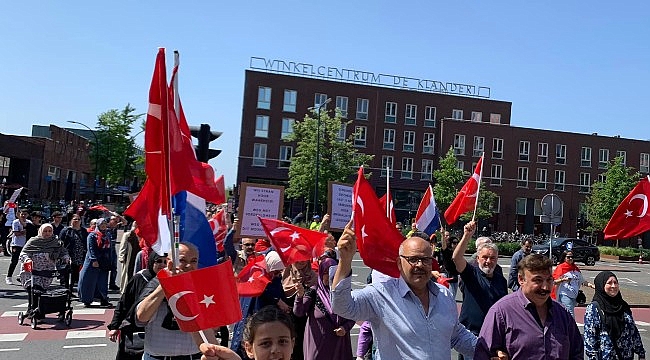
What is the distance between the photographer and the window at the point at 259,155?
5728cm

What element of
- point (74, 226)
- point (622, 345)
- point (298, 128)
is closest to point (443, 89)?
point (298, 128)

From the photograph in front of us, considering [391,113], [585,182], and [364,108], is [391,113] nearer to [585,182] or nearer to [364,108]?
[364,108]

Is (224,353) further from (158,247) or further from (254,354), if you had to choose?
(158,247)

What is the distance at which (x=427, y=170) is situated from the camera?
61.4 meters

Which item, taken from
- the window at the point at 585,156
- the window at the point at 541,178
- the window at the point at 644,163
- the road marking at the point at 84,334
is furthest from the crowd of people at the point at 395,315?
the window at the point at 644,163

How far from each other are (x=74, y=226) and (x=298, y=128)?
3551cm

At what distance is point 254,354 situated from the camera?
9.58 feet

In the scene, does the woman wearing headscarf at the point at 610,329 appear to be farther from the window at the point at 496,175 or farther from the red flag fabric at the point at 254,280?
the window at the point at 496,175

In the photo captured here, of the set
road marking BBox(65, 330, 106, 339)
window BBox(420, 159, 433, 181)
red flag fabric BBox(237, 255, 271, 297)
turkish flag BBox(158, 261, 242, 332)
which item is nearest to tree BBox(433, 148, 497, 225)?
window BBox(420, 159, 433, 181)

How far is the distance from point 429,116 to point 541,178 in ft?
45.0

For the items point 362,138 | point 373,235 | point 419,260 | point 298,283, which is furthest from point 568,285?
point 362,138

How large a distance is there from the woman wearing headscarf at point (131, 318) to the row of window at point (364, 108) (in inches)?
2000

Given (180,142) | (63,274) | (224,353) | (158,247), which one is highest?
(180,142)

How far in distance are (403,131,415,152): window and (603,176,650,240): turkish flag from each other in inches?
2108
